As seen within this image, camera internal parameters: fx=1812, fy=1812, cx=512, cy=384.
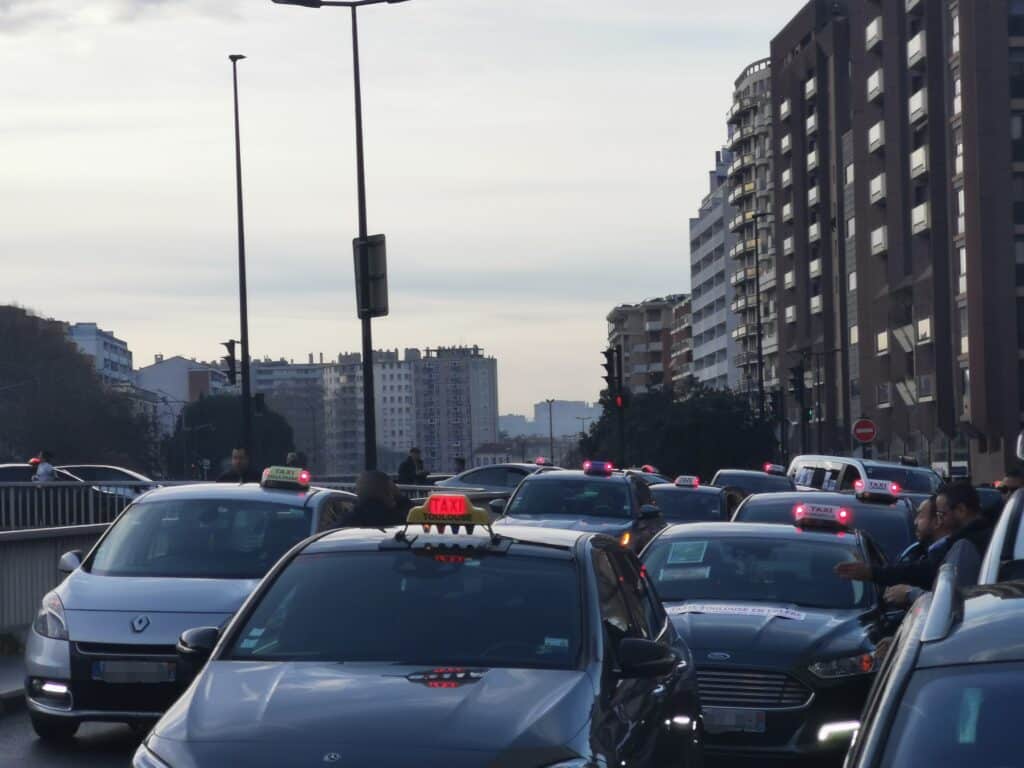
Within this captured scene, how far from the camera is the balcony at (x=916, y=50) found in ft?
251

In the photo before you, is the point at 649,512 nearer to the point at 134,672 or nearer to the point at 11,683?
the point at 11,683

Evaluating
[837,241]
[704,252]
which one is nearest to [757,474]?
[837,241]

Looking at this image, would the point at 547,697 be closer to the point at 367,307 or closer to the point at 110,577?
the point at 110,577

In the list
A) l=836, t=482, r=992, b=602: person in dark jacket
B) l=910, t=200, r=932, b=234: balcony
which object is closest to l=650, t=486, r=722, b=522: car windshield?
l=836, t=482, r=992, b=602: person in dark jacket

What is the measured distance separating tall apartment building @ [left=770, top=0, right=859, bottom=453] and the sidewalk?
82.5 meters

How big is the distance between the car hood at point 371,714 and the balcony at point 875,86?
8037cm

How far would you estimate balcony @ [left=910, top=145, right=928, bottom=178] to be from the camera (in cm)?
7756

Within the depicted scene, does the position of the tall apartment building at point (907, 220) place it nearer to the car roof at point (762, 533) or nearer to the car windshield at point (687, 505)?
the car windshield at point (687, 505)

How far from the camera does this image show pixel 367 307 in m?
24.9

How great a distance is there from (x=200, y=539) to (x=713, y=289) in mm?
154589

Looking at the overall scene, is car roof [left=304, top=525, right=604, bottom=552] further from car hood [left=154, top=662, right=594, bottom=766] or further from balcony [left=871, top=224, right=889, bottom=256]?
balcony [left=871, top=224, right=889, bottom=256]

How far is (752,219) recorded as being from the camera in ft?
442

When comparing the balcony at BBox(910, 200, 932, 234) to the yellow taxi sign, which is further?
the balcony at BBox(910, 200, 932, 234)

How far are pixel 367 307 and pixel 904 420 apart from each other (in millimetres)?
63064
